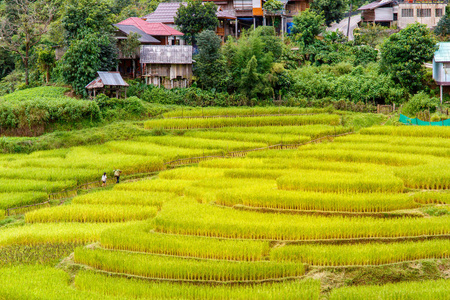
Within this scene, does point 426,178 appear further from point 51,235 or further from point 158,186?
point 51,235

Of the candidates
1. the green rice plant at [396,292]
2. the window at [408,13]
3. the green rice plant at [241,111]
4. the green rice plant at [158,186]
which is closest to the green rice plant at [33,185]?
the green rice plant at [158,186]

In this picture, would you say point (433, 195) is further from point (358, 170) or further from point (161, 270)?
point (161, 270)

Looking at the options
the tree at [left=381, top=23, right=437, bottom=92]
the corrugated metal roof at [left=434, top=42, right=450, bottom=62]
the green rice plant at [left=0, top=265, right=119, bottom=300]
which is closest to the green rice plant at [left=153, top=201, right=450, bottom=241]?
the green rice plant at [left=0, top=265, right=119, bottom=300]

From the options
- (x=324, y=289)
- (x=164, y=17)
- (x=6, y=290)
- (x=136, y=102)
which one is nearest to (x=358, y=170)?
(x=324, y=289)

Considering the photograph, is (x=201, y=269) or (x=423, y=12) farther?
(x=423, y=12)

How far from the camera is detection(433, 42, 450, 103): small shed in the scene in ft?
98.4

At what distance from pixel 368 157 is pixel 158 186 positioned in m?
7.54

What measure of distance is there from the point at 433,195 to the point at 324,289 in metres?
5.71

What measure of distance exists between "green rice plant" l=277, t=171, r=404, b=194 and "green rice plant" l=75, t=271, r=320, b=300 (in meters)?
5.33

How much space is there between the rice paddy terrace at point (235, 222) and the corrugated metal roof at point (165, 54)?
10.4 meters

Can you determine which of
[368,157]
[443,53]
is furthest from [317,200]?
[443,53]

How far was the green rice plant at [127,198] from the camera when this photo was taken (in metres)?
17.9

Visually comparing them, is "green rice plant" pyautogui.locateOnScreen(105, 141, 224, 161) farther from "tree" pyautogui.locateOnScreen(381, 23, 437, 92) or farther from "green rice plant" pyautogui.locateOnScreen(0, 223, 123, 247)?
"tree" pyautogui.locateOnScreen(381, 23, 437, 92)

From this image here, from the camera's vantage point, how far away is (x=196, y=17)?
36594 millimetres
